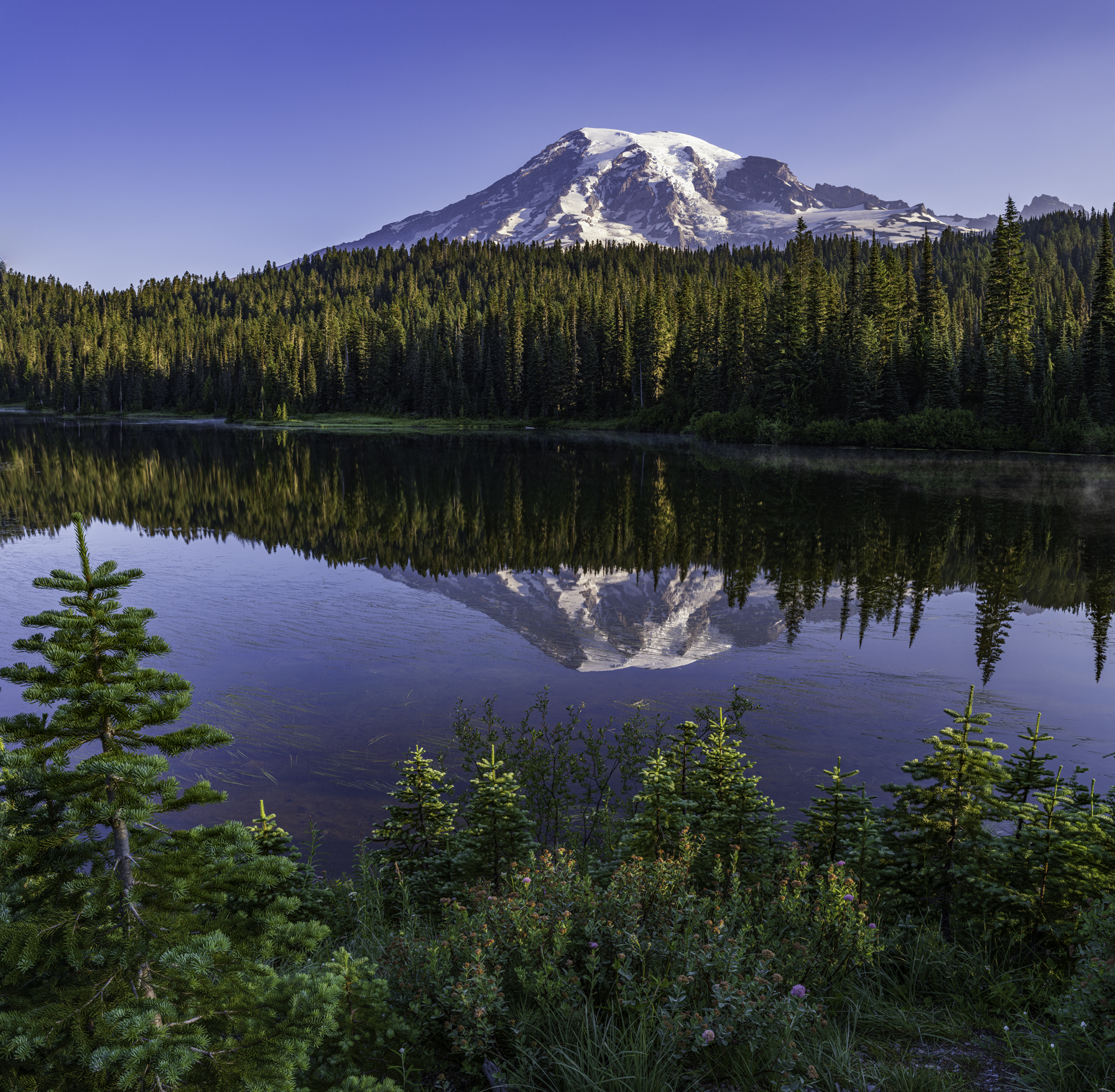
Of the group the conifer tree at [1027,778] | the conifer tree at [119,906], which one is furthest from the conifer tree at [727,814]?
the conifer tree at [119,906]

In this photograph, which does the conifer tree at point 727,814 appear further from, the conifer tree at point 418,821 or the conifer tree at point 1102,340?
the conifer tree at point 1102,340

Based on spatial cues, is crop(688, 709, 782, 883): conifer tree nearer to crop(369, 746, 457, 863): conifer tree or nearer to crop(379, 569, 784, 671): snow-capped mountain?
crop(369, 746, 457, 863): conifer tree

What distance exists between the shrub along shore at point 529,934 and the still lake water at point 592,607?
2.75 metres

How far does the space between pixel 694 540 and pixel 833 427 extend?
57.2m

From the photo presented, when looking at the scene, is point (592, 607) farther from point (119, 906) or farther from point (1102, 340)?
point (1102, 340)

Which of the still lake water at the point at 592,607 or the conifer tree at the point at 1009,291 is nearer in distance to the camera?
the still lake water at the point at 592,607

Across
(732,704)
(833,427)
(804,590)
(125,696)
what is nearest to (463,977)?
(125,696)

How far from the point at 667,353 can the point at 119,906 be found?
115 meters

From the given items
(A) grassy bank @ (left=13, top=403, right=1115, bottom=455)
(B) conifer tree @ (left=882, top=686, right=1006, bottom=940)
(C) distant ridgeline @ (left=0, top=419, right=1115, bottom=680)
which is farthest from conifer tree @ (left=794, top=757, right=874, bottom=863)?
(A) grassy bank @ (left=13, top=403, right=1115, bottom=455)

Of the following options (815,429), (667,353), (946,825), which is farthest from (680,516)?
(667,353)

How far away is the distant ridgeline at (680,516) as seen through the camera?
79.7 feet

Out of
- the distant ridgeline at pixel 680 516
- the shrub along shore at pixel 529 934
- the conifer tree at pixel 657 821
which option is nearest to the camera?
the shrub along shore at pixel 529 934

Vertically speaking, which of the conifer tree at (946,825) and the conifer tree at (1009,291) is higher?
the conifer tree at (1009,291)

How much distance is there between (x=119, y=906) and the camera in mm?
3963
